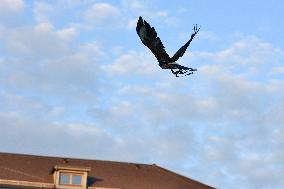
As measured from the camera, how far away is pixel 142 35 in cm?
1302

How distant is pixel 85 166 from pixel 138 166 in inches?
264

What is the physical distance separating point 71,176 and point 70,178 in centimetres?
27

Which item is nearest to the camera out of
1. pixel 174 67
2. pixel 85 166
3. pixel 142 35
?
pixel 142 35

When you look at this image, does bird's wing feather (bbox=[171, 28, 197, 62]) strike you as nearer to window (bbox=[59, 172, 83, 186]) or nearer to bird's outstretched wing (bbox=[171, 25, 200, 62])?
bird's outstretched wing (bbox=[171, 25, 200, 62])

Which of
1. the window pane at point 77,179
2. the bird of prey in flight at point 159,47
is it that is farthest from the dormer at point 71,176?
the bird of prey in flight at point 159,47

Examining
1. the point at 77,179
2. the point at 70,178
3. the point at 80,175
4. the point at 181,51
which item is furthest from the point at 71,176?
the point at 181,51

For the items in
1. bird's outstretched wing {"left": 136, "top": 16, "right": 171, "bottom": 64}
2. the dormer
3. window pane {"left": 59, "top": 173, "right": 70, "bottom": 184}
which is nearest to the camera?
bird's outstretched wing {"left": 136, "top": 16, "right": 171, "bottom": 64}

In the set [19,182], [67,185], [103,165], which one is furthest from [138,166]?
[19,182]

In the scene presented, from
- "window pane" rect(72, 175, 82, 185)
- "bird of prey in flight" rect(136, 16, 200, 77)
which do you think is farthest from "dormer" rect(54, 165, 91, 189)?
"bird of prey in flight" rect(136, 16, 200, 77)

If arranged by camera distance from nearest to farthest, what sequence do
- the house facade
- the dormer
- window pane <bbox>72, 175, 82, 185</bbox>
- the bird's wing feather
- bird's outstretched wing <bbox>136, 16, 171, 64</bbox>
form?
1. bird's outstretched wing <bbox>136, 16, 171, 64</bbox>
2. the bird's wing feather
3. the house facade
4. the dormer
5. window pane <bbox>72, 175, 82, 185</bbox>

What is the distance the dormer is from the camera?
66438 mm

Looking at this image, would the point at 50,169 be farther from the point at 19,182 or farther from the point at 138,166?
the point at 138,166

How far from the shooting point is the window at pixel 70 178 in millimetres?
66688

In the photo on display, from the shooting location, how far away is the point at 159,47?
13.4m
